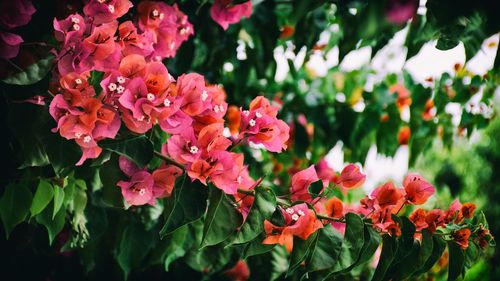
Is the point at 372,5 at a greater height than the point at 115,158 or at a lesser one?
greater

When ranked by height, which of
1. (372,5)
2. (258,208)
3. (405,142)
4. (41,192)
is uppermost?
(372,5)

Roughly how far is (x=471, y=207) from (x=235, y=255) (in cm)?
67

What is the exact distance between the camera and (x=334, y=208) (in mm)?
1051

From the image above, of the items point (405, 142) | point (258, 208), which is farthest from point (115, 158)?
point (405, 142)

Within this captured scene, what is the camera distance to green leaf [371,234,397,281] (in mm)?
912

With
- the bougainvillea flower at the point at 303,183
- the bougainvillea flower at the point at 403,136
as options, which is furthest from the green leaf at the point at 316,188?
the bougainvillea flower at the point at 403,136

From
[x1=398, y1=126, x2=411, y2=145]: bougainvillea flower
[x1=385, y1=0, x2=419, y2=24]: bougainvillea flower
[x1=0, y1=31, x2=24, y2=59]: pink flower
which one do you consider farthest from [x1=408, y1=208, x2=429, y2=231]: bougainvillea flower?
[x1=398, y1=126, x2=411, y2=145]: bougainvillea flower

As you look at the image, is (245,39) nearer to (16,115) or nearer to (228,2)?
(228,2)

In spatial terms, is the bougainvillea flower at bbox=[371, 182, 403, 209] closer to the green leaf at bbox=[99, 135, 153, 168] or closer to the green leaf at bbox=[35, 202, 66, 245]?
the green leaf at bbox=[99, 135, 153, 168]

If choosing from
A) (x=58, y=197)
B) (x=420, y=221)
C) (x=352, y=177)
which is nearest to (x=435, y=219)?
(x=420, y=221)

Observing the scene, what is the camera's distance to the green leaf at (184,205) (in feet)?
2.78

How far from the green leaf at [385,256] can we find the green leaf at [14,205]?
596 mm

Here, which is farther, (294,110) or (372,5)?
(294,110)

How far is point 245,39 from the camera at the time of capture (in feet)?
6.03
